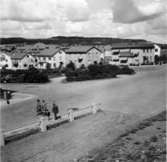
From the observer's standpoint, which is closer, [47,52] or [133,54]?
[47,52]

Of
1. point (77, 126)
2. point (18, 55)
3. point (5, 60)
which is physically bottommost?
point (77, 126)

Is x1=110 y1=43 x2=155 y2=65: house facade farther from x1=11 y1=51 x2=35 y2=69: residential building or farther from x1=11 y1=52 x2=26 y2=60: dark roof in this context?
x1=11 y1=52 x2=26 y2=60: dark roof

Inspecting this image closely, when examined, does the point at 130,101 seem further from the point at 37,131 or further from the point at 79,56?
the point at 79,56

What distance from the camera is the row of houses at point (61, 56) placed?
161ft

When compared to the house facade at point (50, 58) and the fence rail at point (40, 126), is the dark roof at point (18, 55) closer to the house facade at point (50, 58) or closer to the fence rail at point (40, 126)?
the house facade at point (50, 58)

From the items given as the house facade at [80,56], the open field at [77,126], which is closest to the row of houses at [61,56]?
the house facade at [80,56]

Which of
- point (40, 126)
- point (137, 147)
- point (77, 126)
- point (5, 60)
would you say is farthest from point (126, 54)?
point (137, 147)

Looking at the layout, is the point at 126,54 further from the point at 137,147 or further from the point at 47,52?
the point at 137,147

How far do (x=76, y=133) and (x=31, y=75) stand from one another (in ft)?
81.9

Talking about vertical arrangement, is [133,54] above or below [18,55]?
above

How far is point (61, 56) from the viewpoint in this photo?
176 feet

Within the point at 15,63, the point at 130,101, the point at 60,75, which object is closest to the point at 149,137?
the point at 130,101

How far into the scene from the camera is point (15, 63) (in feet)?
162

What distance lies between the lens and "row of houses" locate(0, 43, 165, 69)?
49.0 m
